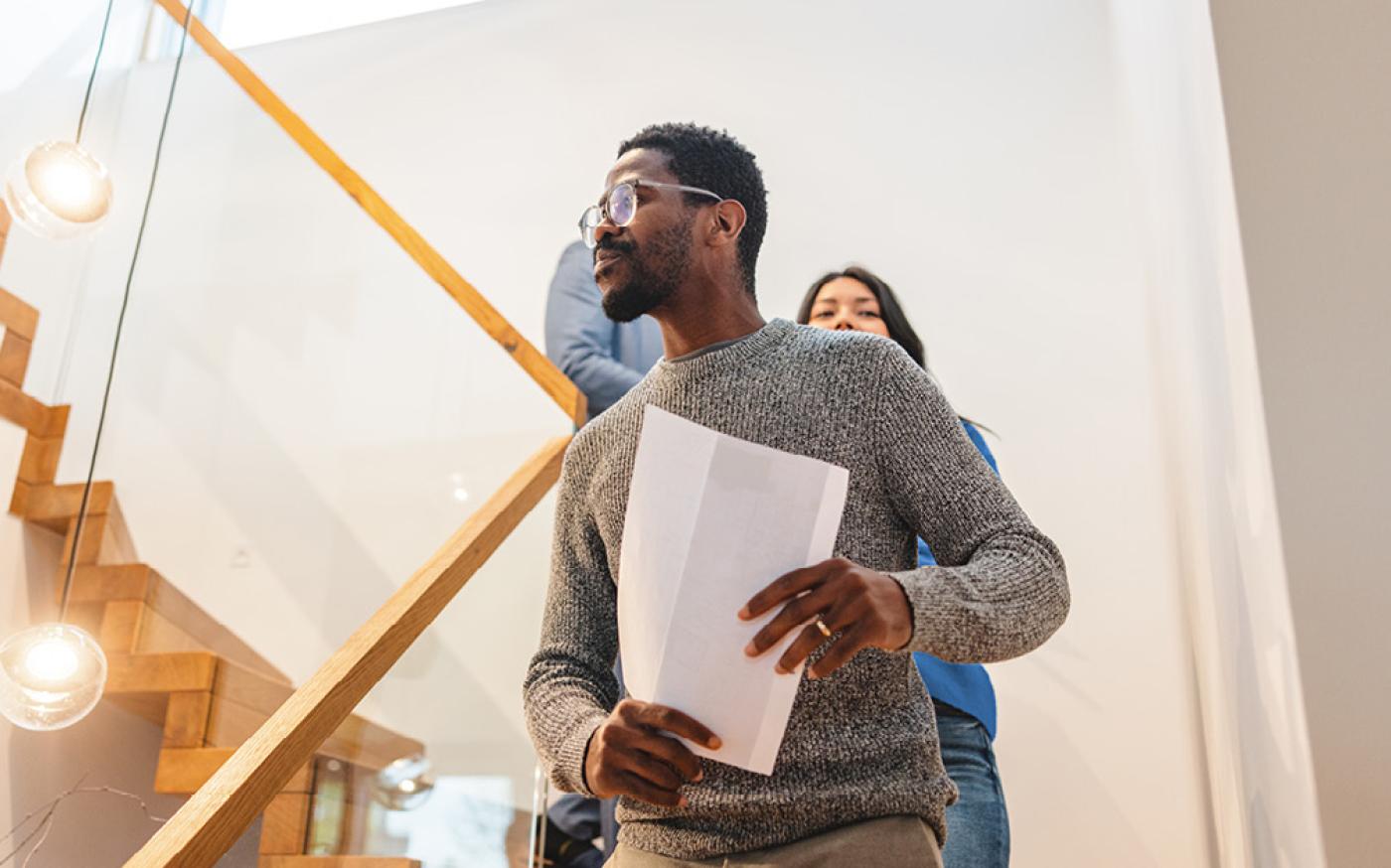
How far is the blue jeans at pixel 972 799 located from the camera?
5.44 feet

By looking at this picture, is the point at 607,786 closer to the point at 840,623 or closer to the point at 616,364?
the point at 840,623

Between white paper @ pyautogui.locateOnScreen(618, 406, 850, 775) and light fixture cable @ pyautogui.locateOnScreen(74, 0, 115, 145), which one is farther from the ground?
light fixture cable @ pyautogui.locateOnScreen(74, 0, 115, 145)

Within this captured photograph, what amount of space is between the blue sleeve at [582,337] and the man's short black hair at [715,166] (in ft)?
4.79

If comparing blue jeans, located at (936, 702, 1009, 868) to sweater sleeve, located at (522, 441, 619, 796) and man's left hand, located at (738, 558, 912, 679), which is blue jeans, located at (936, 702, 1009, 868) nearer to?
sweater sleeve, located at (522, 441, 619, 796)

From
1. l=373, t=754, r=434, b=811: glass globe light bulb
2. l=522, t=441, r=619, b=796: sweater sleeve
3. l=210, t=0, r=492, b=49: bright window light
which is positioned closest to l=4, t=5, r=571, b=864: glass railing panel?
l=373, t=754, r=434, b=811: glass globe light bulb

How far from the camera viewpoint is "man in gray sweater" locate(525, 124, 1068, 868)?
945mm

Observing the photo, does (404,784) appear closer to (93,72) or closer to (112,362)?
(112,362)

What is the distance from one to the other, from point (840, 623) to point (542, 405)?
193cm

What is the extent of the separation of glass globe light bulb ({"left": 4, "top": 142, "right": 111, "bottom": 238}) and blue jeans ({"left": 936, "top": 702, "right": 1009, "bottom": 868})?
6.96 feet

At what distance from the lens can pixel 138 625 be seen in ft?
8.49

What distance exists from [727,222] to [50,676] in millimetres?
1768

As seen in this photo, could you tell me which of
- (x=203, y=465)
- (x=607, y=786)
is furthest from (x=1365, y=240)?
Result: (x=203, y=465)

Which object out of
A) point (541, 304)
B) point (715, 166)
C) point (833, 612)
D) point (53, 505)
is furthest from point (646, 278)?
point (541, 304)

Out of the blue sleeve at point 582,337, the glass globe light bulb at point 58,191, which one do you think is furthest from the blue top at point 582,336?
the glass globe light bulb at point 58,191
